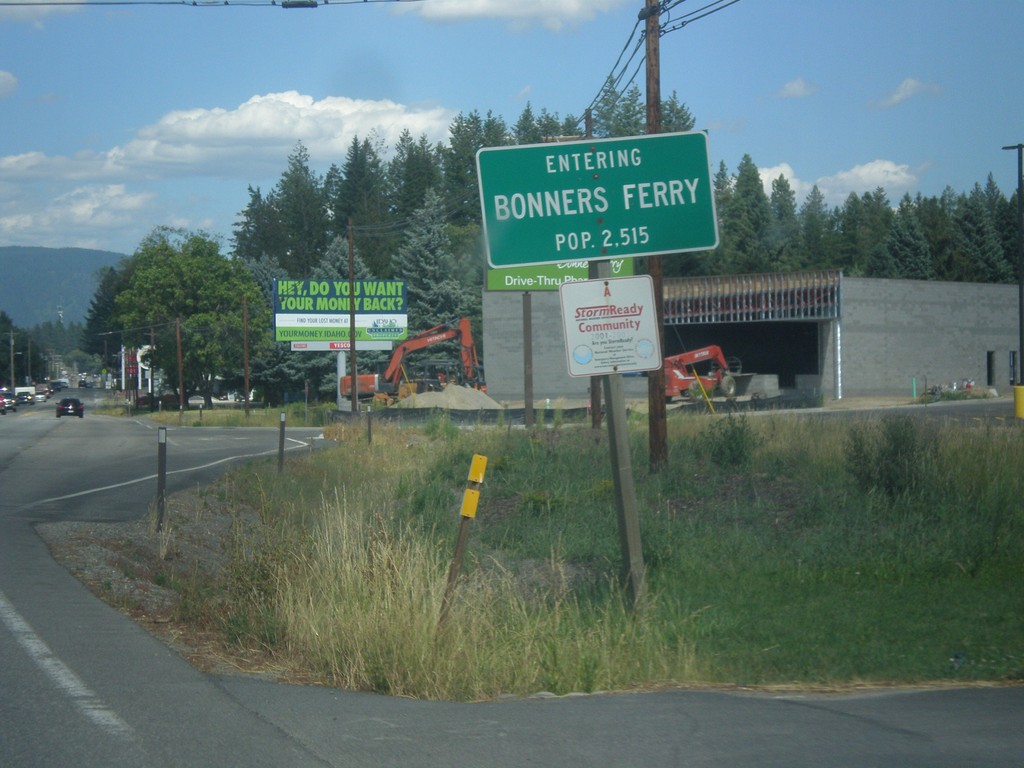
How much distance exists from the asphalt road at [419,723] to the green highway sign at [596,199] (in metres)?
3.26

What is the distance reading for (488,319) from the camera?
59.2m

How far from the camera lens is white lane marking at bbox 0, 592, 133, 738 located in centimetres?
581

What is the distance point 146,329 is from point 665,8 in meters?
77.5

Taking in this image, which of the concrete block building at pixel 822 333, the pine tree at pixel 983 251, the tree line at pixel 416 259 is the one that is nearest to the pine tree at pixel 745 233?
the tree line at pixel 416 259

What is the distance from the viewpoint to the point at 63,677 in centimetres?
673

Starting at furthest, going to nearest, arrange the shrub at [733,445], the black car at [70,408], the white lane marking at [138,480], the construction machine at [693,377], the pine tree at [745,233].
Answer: the pine tree at [745,233] → the black car at [70,408] → the construction machine at [693,377] → the white lane marking at [138,480] → the shrub at [733,445]

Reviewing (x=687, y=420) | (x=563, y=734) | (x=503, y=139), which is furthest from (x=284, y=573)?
(x=503, y=139)

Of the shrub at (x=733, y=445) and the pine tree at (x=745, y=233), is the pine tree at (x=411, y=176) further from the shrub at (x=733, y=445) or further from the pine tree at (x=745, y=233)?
the shrub at (x=733, y=445)

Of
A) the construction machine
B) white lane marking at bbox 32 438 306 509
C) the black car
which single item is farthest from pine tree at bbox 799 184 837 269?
white lane marking at bbox 32 438 306 509

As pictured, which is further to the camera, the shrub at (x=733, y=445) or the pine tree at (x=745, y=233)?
the pine tree at (x=745, y=233)

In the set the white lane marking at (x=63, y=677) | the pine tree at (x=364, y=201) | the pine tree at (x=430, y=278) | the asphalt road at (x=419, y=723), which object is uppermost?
the pine tree at (x=364, y=201)

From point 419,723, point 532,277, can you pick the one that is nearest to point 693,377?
point 532,277

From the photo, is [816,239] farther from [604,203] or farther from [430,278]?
[604,203]

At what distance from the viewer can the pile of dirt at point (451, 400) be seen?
43.2 metres
